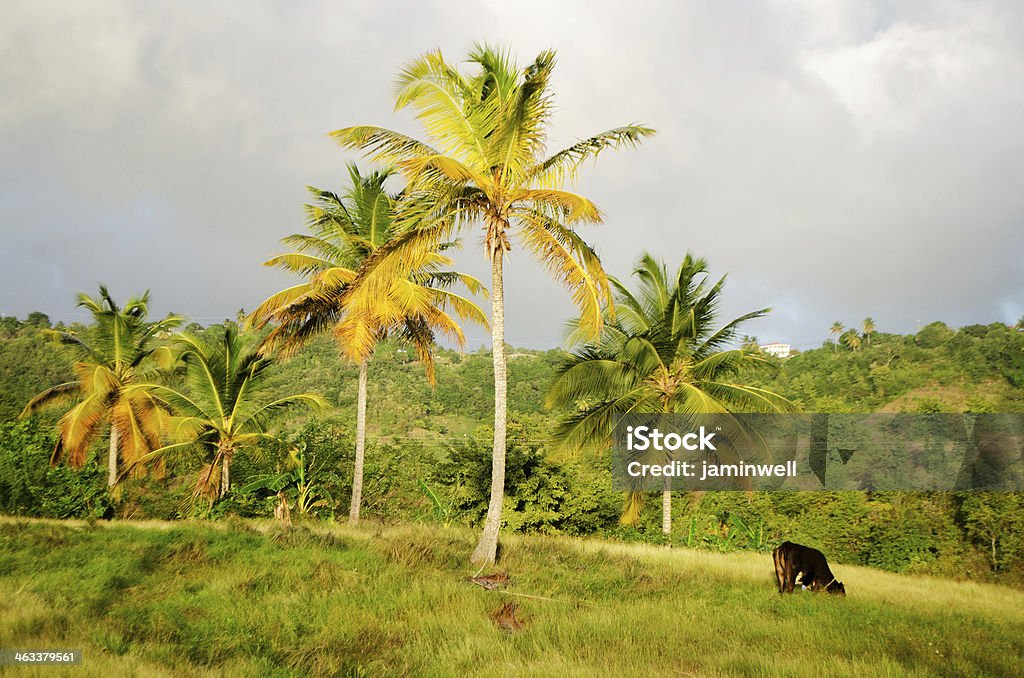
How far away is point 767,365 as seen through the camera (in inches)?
664

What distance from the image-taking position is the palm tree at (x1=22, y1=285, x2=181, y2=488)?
18906mm

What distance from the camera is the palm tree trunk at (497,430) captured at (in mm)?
11266

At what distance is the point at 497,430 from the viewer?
11375 millimetres

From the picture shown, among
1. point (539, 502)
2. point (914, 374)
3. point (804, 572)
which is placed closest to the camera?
point (804, 572)

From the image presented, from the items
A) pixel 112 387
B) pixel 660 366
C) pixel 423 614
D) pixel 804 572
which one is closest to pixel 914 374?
pixel 660 366

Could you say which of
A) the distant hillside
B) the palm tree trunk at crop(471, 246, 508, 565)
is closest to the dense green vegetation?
the palm tree trunk at crop(471, 246, 508, 565)

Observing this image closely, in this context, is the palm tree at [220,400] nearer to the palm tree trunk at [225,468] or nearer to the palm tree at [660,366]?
the palm tree trunk at [225,468]

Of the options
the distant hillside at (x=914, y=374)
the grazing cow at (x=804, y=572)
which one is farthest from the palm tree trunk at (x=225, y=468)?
the distant hillside at (x=914, y=374)

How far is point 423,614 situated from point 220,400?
12.8m

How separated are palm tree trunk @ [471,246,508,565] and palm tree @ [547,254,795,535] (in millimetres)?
4640

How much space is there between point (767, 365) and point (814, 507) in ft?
22.2

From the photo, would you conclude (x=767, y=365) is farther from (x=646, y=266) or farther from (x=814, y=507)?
(x=814, y=507)

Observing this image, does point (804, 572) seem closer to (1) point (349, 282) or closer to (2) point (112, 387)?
(1) point (349, 282)

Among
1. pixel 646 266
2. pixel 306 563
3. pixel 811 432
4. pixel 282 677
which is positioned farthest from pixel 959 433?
pixel 282 677
